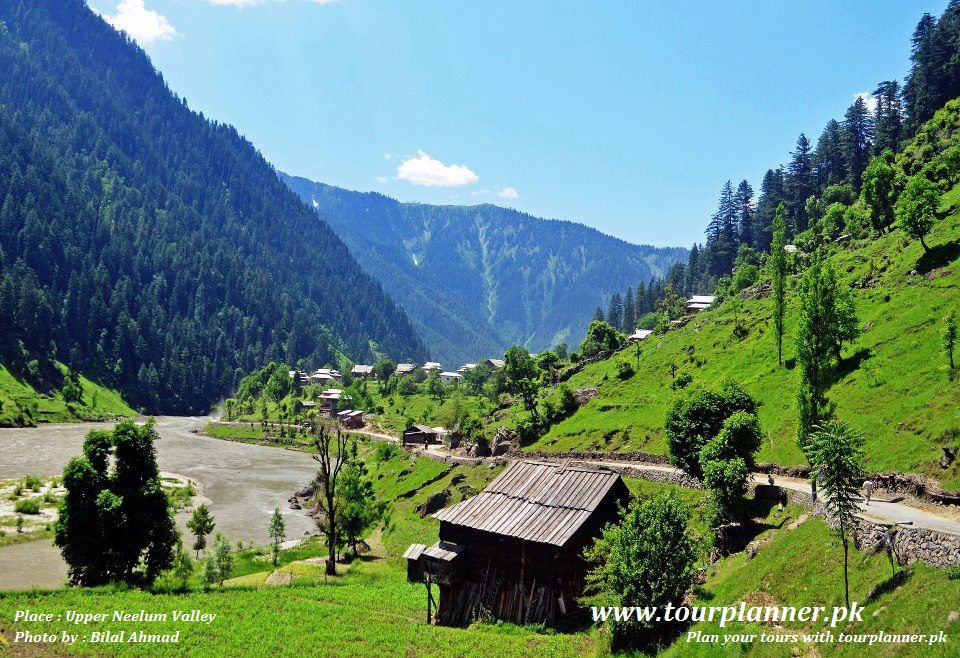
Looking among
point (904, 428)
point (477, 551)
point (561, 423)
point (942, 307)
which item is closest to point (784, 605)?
point (477, 551)

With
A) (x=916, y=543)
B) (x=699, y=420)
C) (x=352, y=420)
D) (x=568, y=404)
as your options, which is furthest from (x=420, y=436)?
(x=916, y=543)

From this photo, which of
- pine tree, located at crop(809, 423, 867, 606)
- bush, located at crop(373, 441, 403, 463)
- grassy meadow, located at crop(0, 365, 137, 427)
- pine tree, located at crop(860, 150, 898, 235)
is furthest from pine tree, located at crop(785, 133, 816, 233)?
grassy meadow, located at crop(0, 365, 137, 427)

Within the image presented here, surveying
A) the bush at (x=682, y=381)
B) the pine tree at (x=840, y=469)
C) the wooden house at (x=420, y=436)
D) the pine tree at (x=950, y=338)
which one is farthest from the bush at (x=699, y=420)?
the wooden house at (x=420, y=436)

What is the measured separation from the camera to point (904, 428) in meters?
41.7

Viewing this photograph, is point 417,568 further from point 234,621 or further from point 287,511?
point 287,511

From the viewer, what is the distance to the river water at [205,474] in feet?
172

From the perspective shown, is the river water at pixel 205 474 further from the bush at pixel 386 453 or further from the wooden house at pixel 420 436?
the wooden house at pixel 420 436

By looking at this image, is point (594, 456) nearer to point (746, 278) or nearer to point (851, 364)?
point (851, 364)

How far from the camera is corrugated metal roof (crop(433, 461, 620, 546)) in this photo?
3419 centimetres

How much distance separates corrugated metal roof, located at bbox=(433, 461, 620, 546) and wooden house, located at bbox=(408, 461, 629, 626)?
2.4 inches

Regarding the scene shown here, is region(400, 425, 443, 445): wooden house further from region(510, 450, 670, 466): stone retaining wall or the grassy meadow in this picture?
the grassy meadow

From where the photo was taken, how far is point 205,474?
108688 mm

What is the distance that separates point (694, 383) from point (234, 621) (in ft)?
210

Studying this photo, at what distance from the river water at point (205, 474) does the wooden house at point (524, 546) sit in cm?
2753
